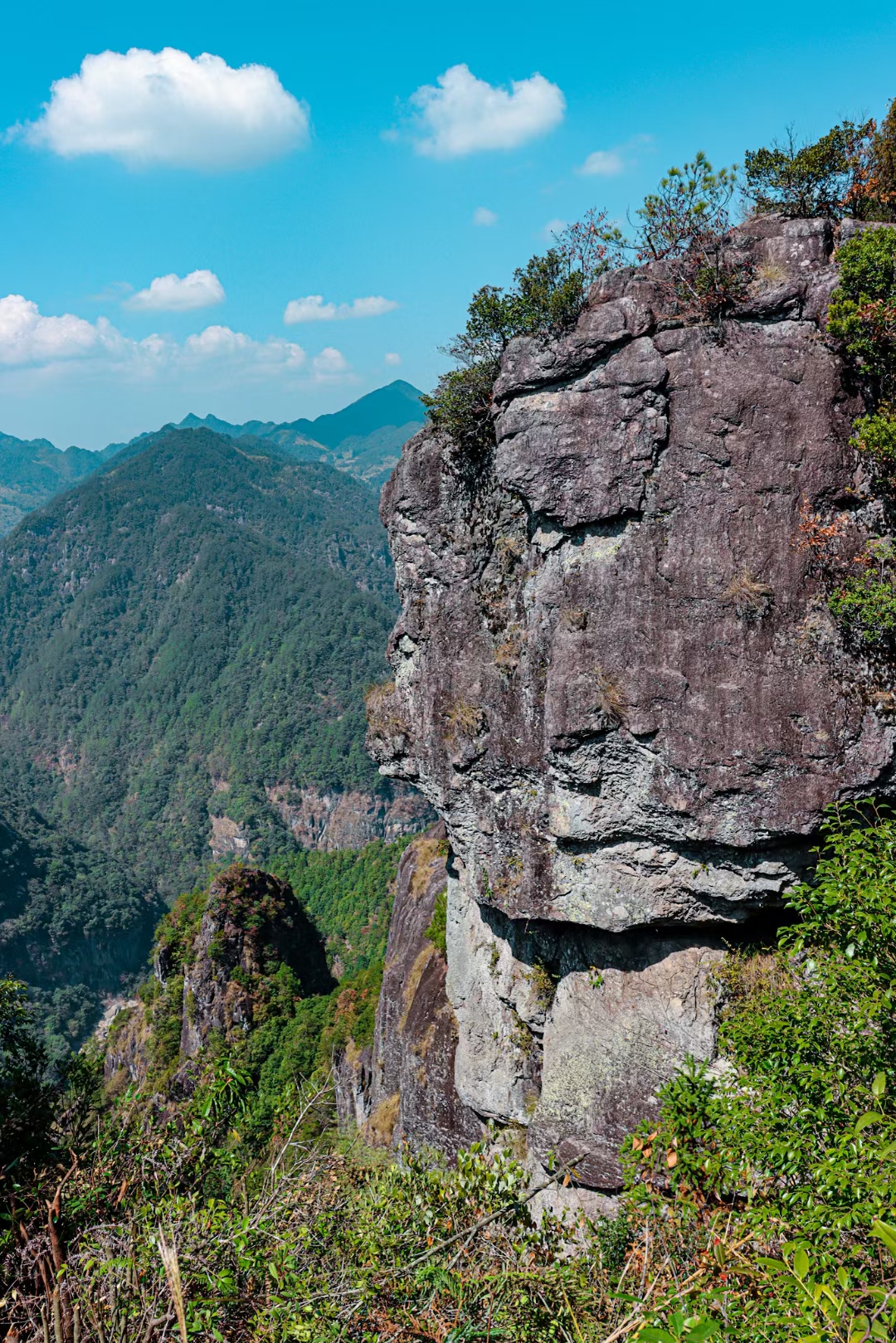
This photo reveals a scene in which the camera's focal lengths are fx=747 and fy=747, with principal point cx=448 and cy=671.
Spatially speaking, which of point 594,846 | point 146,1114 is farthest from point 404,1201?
point 594,846

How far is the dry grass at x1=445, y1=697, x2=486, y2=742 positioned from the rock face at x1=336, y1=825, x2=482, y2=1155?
27.9ft

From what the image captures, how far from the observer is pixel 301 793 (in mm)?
156750

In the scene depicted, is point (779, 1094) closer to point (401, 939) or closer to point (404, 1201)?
point (404, 1201)

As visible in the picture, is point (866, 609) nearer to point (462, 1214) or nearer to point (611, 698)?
point (611, 698)

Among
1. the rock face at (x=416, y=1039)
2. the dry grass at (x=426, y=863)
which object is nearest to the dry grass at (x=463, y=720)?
the rock face at (x=416, y=1039)

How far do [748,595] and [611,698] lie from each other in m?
2.70

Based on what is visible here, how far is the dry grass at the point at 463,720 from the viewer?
15117 mm

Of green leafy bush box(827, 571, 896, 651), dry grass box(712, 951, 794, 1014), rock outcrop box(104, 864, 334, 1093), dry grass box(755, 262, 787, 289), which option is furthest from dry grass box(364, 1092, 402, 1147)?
rock outcrop box(104, 864, 334, 1093)

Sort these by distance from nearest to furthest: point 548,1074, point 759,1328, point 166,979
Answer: point 759,1328, point 548,1074, point 166,979

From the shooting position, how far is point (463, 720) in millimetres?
15328

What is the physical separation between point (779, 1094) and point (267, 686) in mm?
178037

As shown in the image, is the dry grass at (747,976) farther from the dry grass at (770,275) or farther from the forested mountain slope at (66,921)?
the forested mountain slope at (66,921)

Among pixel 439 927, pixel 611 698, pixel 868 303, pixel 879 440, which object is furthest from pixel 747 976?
pixel 439 927

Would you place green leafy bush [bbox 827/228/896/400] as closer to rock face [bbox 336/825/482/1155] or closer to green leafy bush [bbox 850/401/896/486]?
green leafy bush [bbox 850/401/896/486]
